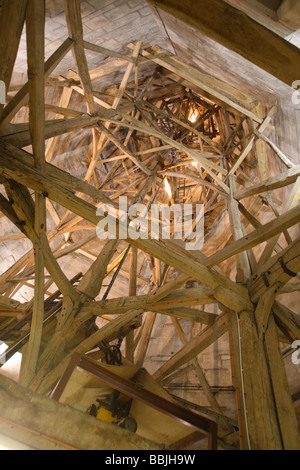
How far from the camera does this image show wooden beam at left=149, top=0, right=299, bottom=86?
2027 mm

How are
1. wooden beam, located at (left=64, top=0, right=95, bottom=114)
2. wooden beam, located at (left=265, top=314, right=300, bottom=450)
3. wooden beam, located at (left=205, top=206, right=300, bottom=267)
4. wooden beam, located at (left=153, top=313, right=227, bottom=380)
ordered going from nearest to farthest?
wooden beam, located at (left=265, top=314, right=300, bottom=450) < wooden beam, located at (left=205, top=206, right=300, bottom=267) < wooden beam, located at (left=64, top=0, right=95, bottom=114) < wooden beam, located at (left=153, top=313, right=227, bottom=380)

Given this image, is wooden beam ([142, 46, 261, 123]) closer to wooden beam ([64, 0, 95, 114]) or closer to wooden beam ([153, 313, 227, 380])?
wooden beam ([64, 0, 95, 114])

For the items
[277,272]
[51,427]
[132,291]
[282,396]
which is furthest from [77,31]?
[282,396]

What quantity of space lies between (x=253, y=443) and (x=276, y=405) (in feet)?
1.30

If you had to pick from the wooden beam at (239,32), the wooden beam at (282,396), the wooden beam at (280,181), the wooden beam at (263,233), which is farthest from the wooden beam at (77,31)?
the wooden beam at (282,396)

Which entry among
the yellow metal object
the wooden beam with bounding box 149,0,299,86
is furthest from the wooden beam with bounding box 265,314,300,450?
the wooden beam with bounding box 149,0,299,86

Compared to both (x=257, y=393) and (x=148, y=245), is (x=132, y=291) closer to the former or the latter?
(x=148, y=245)

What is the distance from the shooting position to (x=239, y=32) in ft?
6.82

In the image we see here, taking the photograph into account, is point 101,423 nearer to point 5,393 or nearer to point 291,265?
point 5,393

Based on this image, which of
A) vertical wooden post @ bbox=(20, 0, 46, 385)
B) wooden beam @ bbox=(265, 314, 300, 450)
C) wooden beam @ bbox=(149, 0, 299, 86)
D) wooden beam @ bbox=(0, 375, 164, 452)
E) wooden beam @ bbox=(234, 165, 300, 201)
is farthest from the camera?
wooden beam @ bbox=(234, 165, 300, 201)

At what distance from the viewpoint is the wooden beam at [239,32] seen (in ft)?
6.65

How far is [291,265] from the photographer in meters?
3.22
